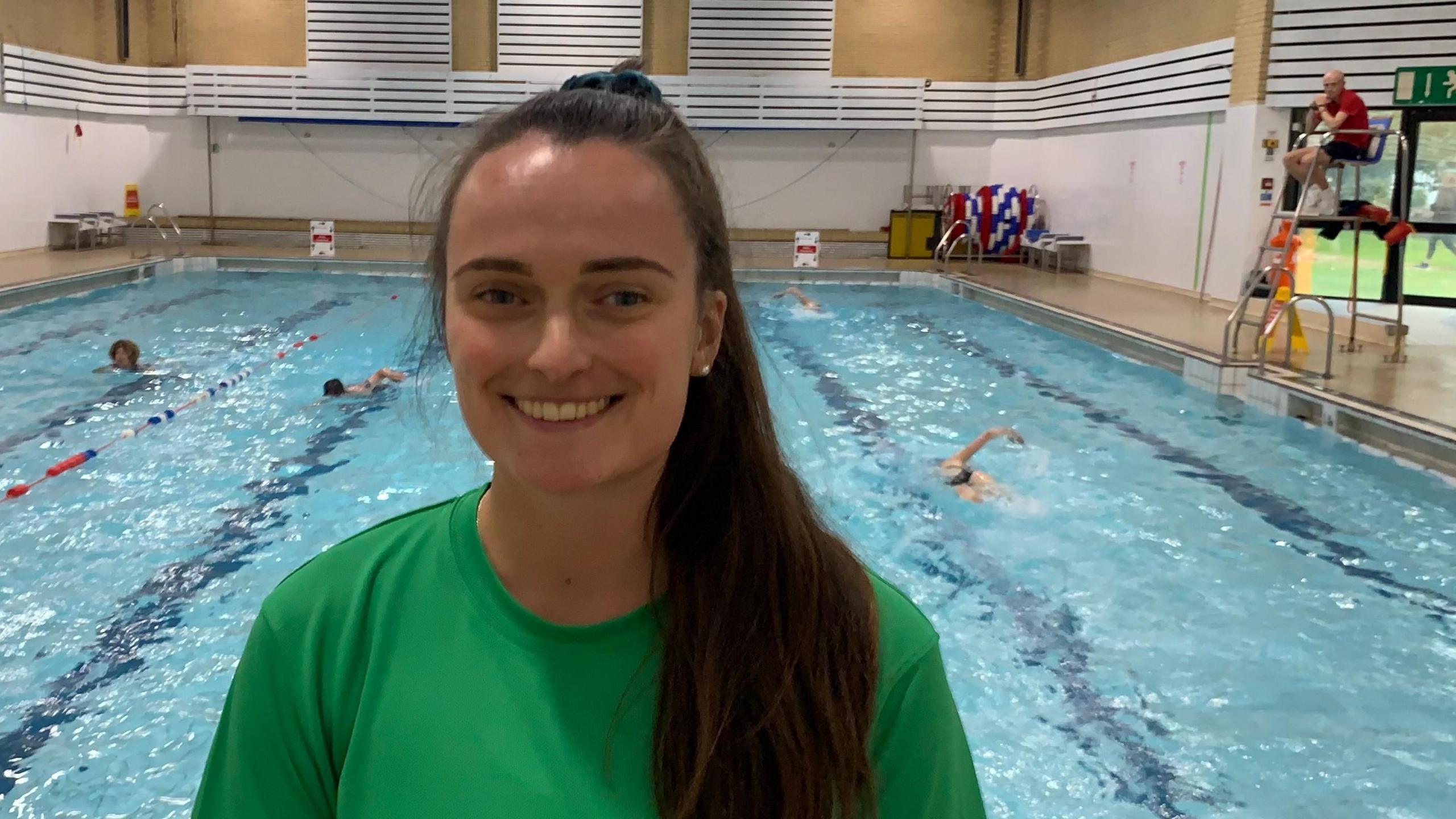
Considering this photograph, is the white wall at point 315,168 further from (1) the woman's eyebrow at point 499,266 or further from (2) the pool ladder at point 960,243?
(1) the woman's eyebrow at point 499,266

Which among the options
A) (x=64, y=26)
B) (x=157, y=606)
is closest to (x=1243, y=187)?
(x=157, y=606)

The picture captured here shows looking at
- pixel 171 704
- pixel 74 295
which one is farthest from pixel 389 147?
pixel 171 704

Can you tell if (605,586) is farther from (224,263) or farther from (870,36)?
(870,36)

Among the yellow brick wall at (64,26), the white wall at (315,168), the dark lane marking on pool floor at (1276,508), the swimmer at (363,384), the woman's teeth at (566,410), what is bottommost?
the dark lane marking on pool floor at (1276,508)

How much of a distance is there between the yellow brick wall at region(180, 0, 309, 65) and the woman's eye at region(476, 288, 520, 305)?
16.9 meters

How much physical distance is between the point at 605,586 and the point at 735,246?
0.43 m

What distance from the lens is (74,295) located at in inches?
435

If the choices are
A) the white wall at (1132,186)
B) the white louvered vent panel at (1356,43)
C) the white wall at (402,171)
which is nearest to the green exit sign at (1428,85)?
the white louvered vent panel at (1356,43)

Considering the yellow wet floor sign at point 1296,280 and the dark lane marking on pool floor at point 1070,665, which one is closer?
the dark lane marking on pool floor at point 1070,665

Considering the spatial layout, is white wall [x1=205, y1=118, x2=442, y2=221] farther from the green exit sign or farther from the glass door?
the glass door

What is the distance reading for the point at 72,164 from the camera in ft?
49.1

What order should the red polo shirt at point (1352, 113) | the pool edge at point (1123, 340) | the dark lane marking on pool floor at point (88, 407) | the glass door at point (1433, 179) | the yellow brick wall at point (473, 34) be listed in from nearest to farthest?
1. the pool edge at point (1123, 340)
2. the dark lane marking on pool floor at point (88, 407)
3. the red polo shirt at point (1352, 113)
4. the glass door at point (1433, 179)
5. the yellow brick wall at point (473, 34)

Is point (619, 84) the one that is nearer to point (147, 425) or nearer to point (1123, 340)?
point (147, 425)

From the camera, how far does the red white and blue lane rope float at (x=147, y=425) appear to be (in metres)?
5.39
